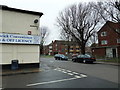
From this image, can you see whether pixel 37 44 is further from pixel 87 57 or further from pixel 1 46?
pixel 87 57

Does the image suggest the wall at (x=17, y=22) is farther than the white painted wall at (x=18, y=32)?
Yes

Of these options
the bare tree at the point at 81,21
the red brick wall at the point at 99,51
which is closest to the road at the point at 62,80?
the bare tree at the point at 81,21

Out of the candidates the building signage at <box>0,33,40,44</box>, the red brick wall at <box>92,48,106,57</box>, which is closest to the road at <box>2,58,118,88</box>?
the building signage at <box>0,33,40,44</box>

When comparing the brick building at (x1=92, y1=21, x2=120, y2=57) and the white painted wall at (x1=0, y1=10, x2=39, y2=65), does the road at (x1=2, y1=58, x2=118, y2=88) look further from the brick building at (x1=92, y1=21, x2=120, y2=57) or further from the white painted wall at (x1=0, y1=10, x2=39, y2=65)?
the brick building at (x1=92, y1=21, x2=120, y2=57)

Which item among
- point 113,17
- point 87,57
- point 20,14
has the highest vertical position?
point 113,17

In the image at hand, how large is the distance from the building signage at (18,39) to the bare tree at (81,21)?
1769cm

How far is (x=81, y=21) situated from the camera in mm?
28562

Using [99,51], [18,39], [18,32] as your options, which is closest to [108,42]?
[99,51]

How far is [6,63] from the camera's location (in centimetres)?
1178

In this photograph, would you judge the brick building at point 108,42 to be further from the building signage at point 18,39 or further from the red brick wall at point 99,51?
the building signage at point 18,39

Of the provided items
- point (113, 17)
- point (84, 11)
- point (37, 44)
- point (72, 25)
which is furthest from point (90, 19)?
point (37, 44)

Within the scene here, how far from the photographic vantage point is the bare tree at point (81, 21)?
28.3m

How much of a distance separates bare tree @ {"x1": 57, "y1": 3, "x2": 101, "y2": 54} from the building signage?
17691 mm

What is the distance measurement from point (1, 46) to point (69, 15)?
72.1ft
